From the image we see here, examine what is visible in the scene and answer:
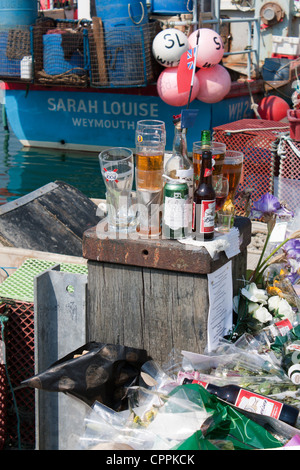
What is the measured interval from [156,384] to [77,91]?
10.8m

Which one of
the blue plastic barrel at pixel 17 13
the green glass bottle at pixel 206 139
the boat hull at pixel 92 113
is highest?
the blue plastic barrel at pixel 17 13

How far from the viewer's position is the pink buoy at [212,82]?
9.80 metres

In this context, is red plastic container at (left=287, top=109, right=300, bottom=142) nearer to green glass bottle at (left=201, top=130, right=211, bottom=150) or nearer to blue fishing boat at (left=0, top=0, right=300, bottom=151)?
green glass bottle at (left=201, top=130, right=211, bottom=150)

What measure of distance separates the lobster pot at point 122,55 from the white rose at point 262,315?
27.4ft

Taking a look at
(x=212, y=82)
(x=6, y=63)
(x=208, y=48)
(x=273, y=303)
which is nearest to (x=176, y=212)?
(x=273, y=303)

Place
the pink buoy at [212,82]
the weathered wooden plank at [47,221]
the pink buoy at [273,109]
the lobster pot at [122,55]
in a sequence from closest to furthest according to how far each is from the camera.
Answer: the weathered wooden plank at [47,221]
the pink buoy at [212,82]
the lobster pot at [122,55]
the pink buoy at [273,109]

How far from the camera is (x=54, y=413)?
2.75 m

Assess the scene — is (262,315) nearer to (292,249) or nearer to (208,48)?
(292,249)

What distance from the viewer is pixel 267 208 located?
3.20 m

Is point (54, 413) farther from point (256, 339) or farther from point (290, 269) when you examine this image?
point (290, 269)

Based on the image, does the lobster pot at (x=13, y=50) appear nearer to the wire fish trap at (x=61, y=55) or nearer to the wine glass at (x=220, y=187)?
the wire fish trap at (x=61, y=55)

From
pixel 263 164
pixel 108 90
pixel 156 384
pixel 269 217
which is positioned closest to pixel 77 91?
pixel 108 90

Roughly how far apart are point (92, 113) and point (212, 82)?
11.8 feet

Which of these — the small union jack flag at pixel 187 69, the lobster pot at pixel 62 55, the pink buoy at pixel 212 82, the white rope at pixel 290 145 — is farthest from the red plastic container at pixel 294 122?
the lobster pot at pixel 62 55
